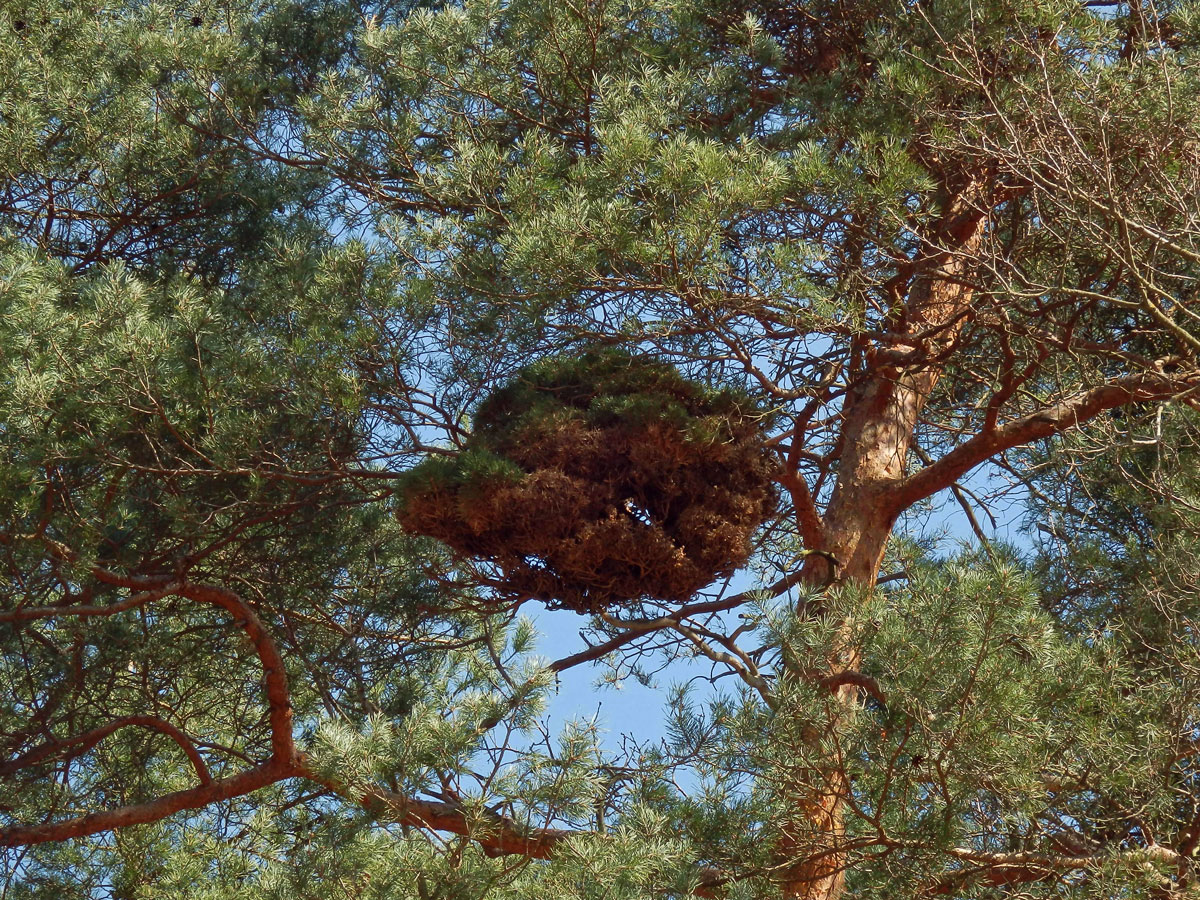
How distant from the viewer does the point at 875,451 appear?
5.79 m

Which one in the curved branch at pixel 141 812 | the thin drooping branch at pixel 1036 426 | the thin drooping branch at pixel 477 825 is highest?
the thin drooping branch at pixel 1036 426

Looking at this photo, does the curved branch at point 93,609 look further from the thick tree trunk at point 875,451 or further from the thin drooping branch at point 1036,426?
the thin drooping branch at point 1036,426

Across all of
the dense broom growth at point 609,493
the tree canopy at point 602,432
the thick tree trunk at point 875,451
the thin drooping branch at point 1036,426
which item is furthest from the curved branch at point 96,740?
the thin drooping branch at point 1036,426

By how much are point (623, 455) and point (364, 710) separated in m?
2.62

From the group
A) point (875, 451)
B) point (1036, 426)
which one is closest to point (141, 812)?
point (875, 451)

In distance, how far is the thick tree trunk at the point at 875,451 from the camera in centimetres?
491

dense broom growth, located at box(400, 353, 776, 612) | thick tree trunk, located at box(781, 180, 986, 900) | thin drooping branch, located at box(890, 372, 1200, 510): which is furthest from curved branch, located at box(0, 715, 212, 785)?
thin drooping branch, located at box(890, 372, 1200, 510)

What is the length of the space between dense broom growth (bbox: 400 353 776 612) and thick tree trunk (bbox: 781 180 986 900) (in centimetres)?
57

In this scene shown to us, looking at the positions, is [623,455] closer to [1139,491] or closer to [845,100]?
[845,100]

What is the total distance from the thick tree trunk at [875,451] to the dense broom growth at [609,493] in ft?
1.87

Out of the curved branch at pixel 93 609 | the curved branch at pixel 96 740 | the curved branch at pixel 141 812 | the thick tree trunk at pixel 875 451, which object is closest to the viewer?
the thick tree trunk at pixel 875 451

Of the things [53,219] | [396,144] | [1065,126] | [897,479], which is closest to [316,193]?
[396,144]

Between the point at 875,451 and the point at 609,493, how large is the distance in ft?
5.08

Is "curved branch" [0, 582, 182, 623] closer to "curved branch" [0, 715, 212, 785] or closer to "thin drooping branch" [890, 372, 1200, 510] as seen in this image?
"curved branch" [0, 715, 212, 785]
